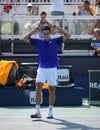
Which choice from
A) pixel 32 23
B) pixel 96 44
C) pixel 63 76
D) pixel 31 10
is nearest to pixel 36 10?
pixel 31 10

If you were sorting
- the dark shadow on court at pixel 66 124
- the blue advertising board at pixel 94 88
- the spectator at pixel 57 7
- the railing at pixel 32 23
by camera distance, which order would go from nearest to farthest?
the dark shadow on court at pixel 66 124 < the blue advertising board at pixel 94 88 < the railing at pixel 32 23 < the spectator at pixel 57 7

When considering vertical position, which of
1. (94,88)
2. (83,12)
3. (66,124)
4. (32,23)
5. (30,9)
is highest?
(30,9)

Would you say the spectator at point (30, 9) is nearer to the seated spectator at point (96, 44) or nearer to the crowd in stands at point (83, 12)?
the crowd in stands at point (83, 12)

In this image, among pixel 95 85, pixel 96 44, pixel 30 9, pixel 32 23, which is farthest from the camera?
pixel 30 9

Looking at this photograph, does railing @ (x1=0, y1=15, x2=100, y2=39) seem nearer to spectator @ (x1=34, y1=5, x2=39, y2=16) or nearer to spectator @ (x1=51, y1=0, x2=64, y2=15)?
spectator @ (x1=51, y1=0, x2=64, y2=15)

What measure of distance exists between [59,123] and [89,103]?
107 inches

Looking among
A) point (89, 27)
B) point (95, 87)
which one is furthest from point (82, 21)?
point (95, 87)

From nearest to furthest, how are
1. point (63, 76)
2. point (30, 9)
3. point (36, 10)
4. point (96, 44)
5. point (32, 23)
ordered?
1. point (63, 76)
2. point (96, 44)
3. point (32, 23)
4. point (30, 9)
5. point (36, 10)

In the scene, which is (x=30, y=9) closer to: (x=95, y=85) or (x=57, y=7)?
(x=57, y=7)

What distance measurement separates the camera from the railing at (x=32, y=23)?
14.4 metres

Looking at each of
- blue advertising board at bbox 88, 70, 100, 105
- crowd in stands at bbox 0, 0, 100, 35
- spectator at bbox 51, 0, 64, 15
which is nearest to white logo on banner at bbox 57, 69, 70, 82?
blue advertising board at bbox 88, 70, 100, 105

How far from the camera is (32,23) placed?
14484 millimetres

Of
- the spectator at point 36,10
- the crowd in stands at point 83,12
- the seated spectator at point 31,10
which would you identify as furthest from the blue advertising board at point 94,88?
the spectator at point 36,10

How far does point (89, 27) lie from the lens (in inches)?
Result: 574
